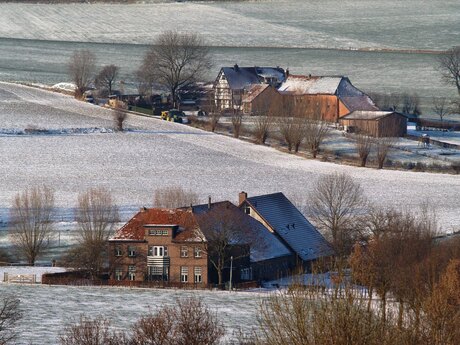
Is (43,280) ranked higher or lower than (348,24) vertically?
lower

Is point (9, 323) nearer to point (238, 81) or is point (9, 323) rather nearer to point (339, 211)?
point (339, 211)

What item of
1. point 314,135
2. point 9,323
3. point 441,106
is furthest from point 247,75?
point 9,323

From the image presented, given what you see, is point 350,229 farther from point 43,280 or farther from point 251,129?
point 251,129

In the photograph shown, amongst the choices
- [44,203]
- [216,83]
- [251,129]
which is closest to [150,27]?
[216,83]

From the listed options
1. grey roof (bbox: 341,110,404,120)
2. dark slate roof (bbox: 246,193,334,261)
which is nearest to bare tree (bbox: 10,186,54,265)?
dark slate roof (bbox: 246,193,334,261)

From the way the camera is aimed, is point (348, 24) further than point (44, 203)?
Yes

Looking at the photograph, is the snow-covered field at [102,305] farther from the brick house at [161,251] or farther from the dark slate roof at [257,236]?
the dark slate roof at [257,236]
